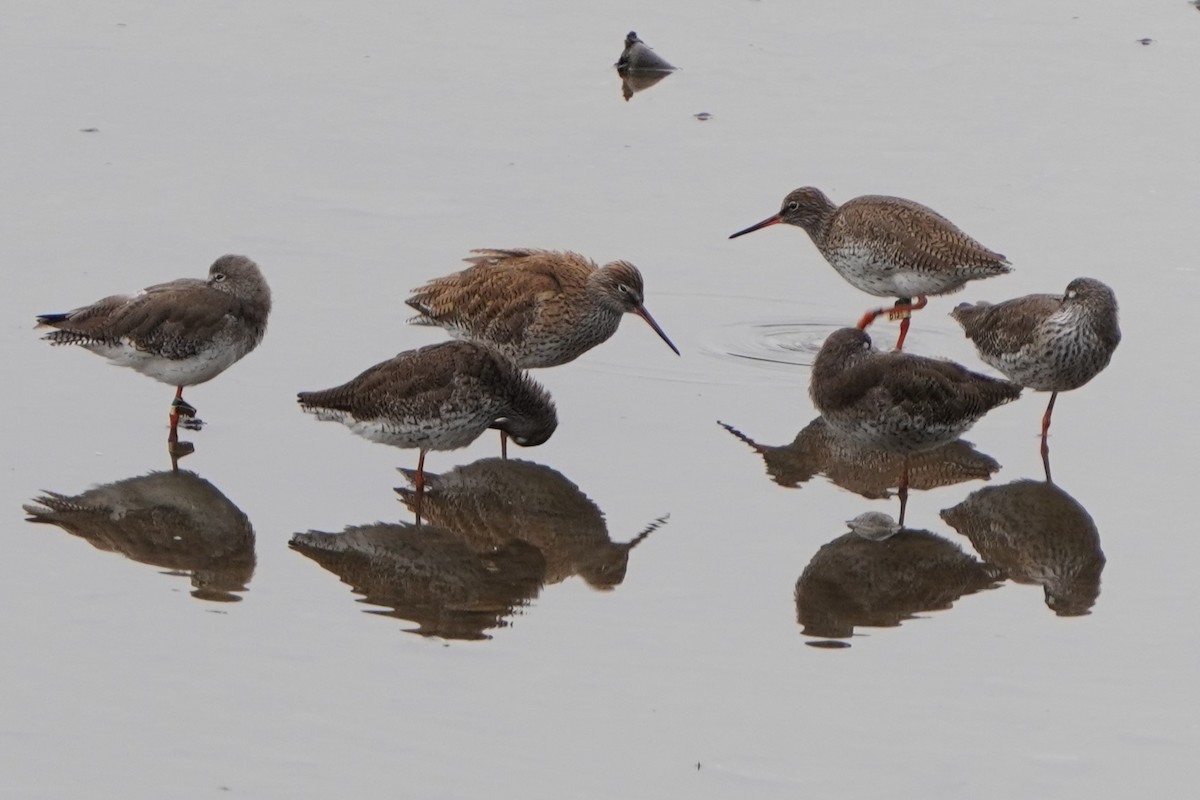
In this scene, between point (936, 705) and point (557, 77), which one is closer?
point (936, 705)

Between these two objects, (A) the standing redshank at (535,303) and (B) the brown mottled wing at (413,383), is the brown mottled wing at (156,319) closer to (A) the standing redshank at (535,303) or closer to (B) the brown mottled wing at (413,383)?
(B) the brown mottled wing at (413,383)

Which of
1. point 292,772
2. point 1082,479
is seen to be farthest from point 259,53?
point 292,772

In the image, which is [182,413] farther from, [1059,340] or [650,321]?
[1059,340]

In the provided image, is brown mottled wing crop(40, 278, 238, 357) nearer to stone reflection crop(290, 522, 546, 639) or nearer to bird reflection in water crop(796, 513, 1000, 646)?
stone reflection crop(290, 522, 546, 639)

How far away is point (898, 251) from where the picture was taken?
13.1 metres

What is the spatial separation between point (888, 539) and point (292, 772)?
12.1 ft

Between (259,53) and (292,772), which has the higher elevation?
(259,53)

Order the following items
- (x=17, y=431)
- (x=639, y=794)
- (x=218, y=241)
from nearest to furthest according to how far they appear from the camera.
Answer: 1. (x=639, y=794)
2. (x=17, y=431)
3. (x=218, y=241)

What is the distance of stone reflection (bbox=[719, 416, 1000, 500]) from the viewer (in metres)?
10.8

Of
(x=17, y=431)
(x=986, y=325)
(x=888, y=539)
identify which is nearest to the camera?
(x=888, y=539)

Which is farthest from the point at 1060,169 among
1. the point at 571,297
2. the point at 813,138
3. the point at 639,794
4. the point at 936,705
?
the point at 639,794

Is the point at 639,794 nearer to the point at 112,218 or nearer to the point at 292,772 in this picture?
the point at 292,772

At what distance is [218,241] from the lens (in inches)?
527

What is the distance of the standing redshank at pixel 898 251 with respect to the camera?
12.9m
